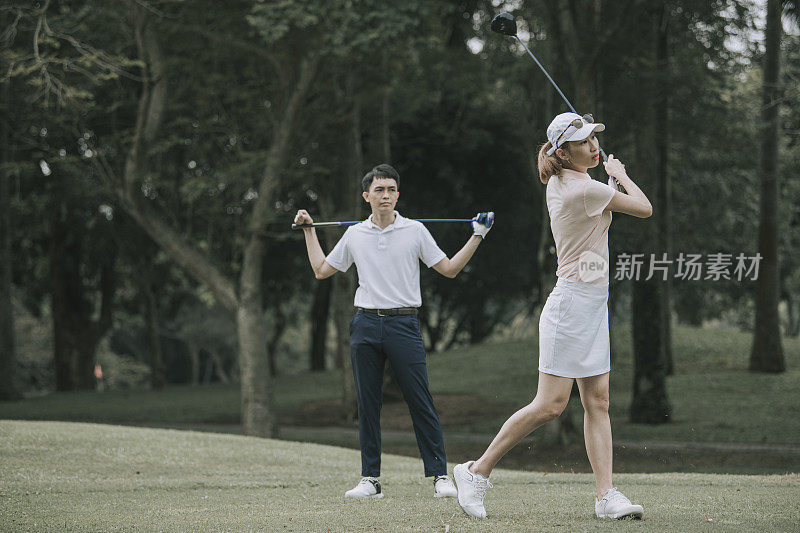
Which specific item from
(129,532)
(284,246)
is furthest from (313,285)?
(129,532)

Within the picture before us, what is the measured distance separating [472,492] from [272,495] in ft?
7.63

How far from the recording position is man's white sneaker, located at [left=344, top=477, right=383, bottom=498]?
21.9 feet

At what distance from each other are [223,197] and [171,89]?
2.41 m

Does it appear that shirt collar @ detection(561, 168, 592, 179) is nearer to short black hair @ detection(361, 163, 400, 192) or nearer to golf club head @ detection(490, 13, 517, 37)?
short black hair @ detection(361, 163, 400, 192)

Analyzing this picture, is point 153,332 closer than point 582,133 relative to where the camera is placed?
No

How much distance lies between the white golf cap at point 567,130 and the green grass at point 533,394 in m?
12.5

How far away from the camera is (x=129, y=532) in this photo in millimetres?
5383

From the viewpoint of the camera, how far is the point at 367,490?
21.9 ft

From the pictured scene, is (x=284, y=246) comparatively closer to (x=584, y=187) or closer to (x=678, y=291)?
(x=678, y=291)

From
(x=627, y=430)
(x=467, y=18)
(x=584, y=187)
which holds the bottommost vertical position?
(x=627, y=430)

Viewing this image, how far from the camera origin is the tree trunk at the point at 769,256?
822 inches

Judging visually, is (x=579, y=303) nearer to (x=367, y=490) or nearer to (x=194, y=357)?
(x=367, y=490)

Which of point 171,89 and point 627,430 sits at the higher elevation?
point 171,89

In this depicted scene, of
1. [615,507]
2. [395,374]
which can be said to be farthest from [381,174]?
[615,507]
